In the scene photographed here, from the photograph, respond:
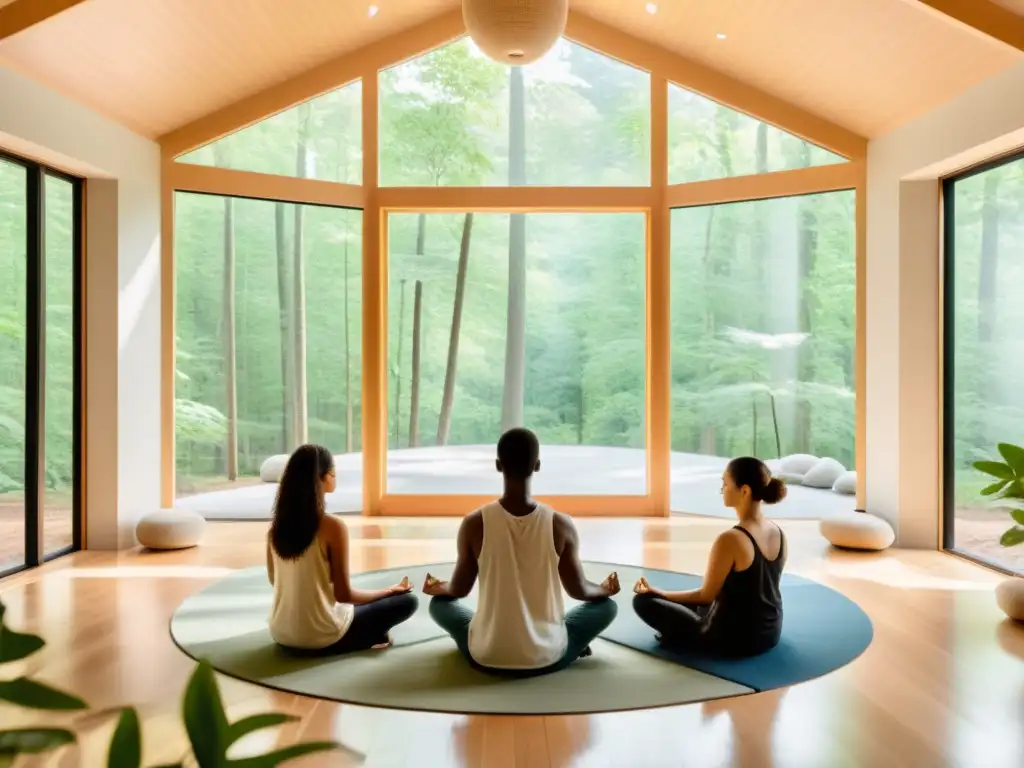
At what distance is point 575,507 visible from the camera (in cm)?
745

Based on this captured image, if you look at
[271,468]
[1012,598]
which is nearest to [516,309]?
[271,468]

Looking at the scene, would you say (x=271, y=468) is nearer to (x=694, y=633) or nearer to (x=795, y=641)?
(x=694, y=633)

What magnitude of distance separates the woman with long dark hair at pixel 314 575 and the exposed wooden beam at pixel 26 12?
9.68ft

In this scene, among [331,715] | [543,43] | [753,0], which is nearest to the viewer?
[331,715]

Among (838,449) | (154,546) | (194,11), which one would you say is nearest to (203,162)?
(194,11)

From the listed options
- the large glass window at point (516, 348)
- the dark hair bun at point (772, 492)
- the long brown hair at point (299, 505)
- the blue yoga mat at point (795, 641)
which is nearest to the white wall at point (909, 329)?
the blue yoga mat at point (795, 641)

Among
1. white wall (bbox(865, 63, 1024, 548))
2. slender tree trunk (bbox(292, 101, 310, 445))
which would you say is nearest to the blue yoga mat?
white wall (bbox(865, 63, 1024, 548))

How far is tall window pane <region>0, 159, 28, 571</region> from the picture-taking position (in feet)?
17.7

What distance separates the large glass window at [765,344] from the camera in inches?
272

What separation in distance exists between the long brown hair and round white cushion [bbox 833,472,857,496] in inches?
182

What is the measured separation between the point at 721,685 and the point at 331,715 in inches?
54.4

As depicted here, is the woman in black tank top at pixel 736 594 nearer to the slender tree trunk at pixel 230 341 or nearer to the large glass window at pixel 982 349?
the large glass window at pixel 982 349

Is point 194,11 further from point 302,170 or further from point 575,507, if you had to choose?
point 575,507

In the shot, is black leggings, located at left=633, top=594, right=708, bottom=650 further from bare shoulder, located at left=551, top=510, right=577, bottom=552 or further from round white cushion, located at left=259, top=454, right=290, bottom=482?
round white cushion, located at left=259, top=454, right=290, bottom=482
